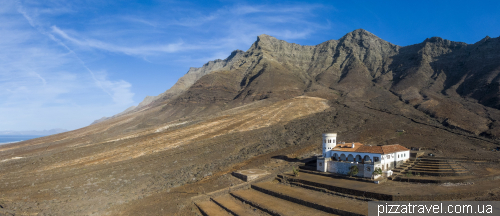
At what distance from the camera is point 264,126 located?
58000mm

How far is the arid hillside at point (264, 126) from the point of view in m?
31.6

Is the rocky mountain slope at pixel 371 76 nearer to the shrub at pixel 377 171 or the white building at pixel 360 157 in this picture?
the white building at pixel 360 157

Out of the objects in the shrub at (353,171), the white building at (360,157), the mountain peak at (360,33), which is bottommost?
the shrub at (353,171)

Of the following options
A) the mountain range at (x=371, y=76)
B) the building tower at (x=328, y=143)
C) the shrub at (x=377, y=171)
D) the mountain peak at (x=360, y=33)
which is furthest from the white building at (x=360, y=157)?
the mountain peak at (x=360, y=33)

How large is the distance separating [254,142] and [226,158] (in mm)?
8308

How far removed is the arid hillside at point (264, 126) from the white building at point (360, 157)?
695cm

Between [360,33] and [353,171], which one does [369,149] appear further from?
[360,33]

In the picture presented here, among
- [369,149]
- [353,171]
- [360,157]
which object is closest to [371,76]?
[369,149]

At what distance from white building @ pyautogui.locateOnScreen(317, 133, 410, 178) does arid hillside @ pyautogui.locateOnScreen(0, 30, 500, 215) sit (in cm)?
695

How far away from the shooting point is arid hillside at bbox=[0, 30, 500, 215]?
1243 inches

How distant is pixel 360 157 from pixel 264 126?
93.8ft

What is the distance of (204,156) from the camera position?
43.7 metres

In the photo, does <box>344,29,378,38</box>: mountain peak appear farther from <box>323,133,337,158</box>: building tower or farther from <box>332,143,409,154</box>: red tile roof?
<box>332,143,409,154</box>: red tile roof

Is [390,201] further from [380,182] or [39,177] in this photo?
[39,177]
